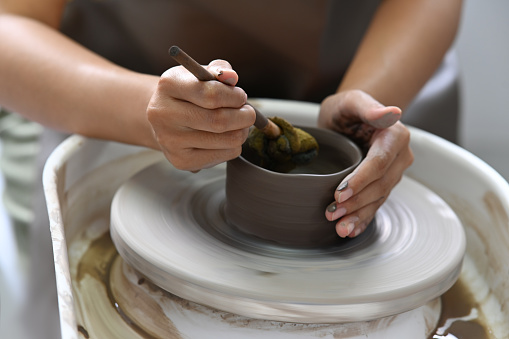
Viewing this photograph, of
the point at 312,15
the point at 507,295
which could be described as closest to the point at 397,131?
the point at 507,295

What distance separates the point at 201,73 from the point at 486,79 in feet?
9.23

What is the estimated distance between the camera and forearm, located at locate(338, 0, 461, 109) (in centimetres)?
120

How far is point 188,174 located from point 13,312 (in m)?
0.42

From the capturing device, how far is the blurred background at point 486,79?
111 inches

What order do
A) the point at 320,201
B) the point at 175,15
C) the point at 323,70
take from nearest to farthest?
the point at 320,201
the point at 175,15
the point at 323,70

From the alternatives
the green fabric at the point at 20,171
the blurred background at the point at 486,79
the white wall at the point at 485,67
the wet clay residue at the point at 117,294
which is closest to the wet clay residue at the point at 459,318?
the wet clay residue at the point at 117,294

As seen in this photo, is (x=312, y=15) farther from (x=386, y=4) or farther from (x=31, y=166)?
(x=31, y=166)

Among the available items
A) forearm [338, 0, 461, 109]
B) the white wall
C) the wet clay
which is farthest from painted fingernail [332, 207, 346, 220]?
the white wall

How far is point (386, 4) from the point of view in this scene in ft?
4.43

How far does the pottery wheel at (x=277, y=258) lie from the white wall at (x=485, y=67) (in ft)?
6.98

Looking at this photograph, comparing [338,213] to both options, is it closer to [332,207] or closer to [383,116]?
[332,207]

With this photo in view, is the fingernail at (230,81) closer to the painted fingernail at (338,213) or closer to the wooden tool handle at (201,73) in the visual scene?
the wooden tool handle at (201,73)

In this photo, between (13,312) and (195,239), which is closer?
(195,239)

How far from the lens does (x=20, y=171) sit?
1282 millimetres
